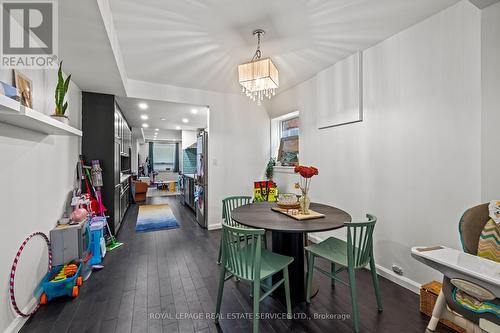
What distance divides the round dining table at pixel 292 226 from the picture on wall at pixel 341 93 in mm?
1334

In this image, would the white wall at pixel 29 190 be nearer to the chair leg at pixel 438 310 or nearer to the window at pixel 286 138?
the chair leg at pixel 438 310

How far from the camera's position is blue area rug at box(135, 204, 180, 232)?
14.1ft

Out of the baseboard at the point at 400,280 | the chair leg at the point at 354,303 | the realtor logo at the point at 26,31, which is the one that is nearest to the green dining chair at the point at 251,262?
the chair leg at the point at 354,303

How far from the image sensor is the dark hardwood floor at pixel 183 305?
172 cm

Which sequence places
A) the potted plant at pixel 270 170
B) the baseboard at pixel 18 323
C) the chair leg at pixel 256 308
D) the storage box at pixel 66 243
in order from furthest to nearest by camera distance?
the potted plant at pixel 270 170 < the storage box at pixel 66 243 < the baseboard at pixel 18 323 < the chair leg at pixel 256 308

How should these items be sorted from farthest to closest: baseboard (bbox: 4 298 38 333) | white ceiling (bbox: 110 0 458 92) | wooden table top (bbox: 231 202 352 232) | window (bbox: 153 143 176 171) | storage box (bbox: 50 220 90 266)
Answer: window (bbox: 153 143 176 171)
storage box (bbox: 50 220 90 266)
white ceiling (bbox: 110 0 458 92)
wooden table top (bbox: 231 202 352 232)
baseboard (bbox: 4 298 38 333)

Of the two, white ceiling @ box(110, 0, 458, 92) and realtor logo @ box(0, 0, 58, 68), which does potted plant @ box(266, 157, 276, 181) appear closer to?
white ceiling @ box(110, 0, 458, 92)

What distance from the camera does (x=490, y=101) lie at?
5.41ft

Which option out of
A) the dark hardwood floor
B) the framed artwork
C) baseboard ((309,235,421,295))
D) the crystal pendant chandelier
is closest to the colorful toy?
the dark hardwood floor

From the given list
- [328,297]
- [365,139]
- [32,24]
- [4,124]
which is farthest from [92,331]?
[365,139]

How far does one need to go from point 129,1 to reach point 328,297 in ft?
10.5

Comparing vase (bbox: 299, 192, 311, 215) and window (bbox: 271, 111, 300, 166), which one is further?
window (bbox: 271, 111, 300, 166)

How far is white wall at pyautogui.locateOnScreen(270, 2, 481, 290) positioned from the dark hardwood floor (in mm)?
537

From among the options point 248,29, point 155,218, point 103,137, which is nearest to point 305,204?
point 248,29
